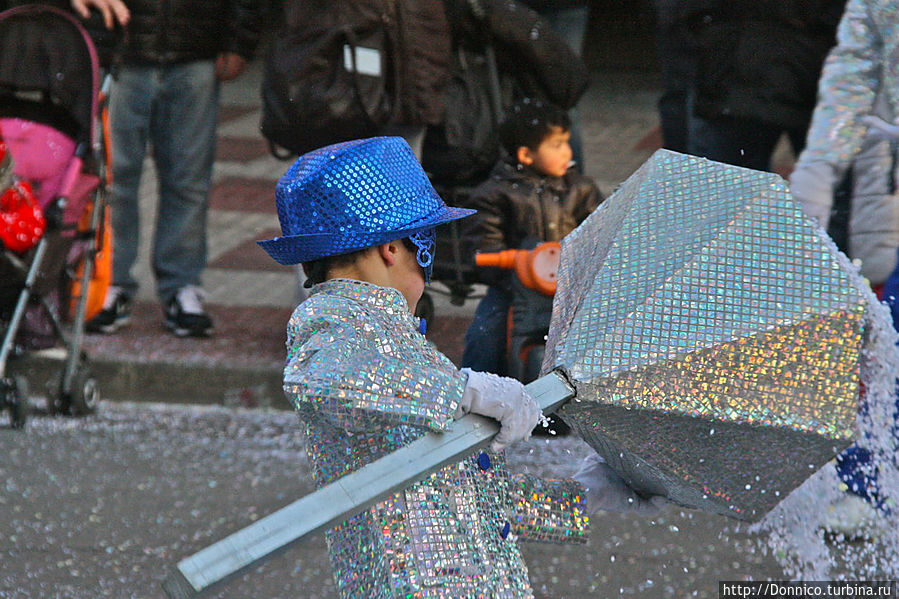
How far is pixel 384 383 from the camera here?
1983mm

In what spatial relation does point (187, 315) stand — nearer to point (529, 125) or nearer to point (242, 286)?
point (242, 286)

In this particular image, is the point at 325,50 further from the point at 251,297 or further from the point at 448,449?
the point at 448,449

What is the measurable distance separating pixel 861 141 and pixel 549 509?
7.51 feet

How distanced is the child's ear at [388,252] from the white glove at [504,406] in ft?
0.89

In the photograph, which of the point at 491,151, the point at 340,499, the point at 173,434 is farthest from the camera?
the point at 491,151

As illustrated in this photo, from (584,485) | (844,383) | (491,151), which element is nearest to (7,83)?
(491,151)

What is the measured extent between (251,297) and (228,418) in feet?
4.83

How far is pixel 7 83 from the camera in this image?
202 inches

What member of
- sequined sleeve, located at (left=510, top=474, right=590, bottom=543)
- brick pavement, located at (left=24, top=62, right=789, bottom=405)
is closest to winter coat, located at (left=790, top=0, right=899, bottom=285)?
brick pavement, located at (left=24, top=62, right=789, bottom=405)

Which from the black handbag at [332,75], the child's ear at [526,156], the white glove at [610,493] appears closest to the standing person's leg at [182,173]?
the black handbag at [332,75]

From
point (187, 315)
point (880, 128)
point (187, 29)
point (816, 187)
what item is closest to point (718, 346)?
point (880, 128)

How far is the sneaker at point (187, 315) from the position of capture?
6.20 meters

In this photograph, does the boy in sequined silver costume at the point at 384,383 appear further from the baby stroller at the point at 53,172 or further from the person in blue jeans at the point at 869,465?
the baby stroller at the point at 53,172

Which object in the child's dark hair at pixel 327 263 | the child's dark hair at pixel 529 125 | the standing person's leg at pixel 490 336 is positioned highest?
the child's dark hair at pixel 327 263
